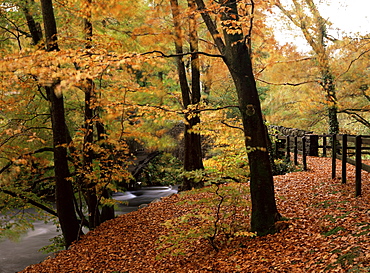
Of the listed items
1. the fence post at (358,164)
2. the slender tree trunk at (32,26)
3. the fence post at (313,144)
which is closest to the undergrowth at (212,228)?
the fence post at (358,164)

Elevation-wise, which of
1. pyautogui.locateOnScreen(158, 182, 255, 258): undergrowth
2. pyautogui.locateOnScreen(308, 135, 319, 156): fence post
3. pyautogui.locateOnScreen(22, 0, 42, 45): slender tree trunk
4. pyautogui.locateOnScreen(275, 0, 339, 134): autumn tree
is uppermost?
pyautogui.locateOnScreen(275, 0, 339, 134): autumn tree

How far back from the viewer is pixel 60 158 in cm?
919

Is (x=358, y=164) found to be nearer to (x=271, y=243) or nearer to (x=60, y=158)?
(x=271, y=243)

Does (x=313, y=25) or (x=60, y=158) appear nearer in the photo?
(x=60, y=158)

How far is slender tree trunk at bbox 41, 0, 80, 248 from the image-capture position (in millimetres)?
8703

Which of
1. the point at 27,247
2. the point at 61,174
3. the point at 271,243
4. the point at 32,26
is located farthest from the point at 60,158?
the point at 271,243

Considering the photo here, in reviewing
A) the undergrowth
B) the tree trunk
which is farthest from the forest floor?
the tree trunk

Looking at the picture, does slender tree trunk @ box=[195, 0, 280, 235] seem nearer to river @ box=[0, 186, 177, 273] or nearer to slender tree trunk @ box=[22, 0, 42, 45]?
slender tree trunk @ box=[22, 0, 42, 45]

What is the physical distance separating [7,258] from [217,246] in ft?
29.8

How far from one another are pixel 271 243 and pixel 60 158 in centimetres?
627

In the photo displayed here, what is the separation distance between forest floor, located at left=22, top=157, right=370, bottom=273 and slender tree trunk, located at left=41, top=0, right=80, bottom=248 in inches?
23.7

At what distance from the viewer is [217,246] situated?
6.52 m

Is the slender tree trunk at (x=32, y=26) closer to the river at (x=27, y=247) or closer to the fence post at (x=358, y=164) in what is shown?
the river at (x=27, y=247)

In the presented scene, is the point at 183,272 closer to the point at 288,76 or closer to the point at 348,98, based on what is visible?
the point at 288,76
